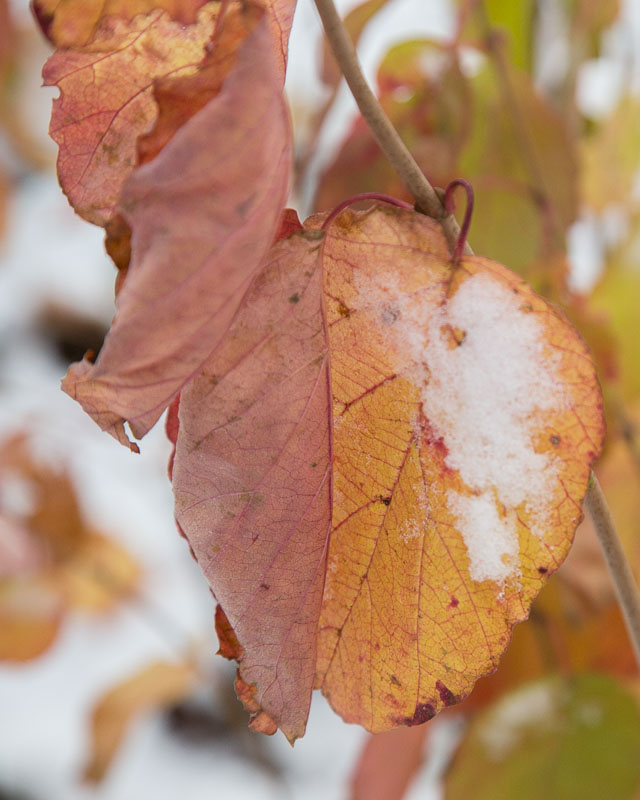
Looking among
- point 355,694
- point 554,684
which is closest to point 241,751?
point 554,684

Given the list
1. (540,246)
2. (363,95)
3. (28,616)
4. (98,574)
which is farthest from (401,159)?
(98,574)

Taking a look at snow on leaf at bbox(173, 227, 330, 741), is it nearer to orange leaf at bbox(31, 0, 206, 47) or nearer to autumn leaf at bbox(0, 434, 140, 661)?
orange leaf at bbox(31, 0, 206, 47)

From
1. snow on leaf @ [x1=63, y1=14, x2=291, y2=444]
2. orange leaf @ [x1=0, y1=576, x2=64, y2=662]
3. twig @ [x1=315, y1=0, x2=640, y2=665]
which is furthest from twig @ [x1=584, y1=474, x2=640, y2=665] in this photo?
orange leaf @ [x1=0, y1=576, x2=64, y2=662]

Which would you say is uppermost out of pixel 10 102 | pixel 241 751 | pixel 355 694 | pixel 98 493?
pixel 10 102

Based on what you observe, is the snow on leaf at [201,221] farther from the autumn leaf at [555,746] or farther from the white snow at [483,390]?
the autumn leaf at [555,746]

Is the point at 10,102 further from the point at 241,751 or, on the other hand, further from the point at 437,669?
the point at 437,669

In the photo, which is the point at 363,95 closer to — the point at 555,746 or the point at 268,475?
the point at 268,475

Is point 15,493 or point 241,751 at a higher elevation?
point 15,493
